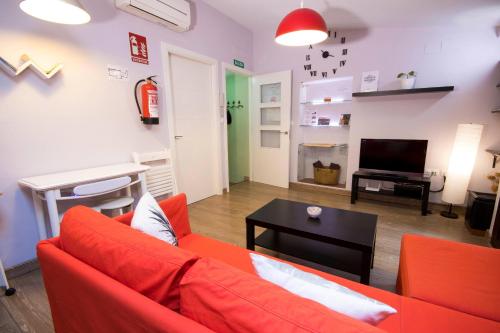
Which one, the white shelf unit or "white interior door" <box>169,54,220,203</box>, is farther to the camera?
the white shelf unit

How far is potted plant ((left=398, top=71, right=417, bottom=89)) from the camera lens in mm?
3107

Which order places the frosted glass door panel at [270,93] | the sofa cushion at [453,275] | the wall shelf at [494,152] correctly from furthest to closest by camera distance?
the frosted glass door panel at [270,93], the wall shelf at [494,152], the sofa cushion at [453,275]

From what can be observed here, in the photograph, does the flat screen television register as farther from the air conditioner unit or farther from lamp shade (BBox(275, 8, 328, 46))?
the air conditioner unit

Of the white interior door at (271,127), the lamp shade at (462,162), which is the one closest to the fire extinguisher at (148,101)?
the white interior door at (271,127)

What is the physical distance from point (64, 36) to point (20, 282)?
199 centimetres

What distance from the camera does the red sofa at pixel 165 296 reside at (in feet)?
1.90

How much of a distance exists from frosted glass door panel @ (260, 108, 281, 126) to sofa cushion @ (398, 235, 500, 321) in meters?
3.14

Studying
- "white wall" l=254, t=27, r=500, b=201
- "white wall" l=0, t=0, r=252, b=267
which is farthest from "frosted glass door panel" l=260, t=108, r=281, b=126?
"white wall" l=0, t=0, r=252, b=267

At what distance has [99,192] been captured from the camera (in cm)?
180

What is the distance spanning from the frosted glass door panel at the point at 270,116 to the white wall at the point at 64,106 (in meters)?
2.07

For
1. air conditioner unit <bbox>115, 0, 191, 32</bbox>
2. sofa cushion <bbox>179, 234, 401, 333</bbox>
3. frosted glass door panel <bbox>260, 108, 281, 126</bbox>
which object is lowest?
sofa cushion <bbox>179, 234, 401, 333</bbox>

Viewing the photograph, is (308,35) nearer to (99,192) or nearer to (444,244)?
(444,244)

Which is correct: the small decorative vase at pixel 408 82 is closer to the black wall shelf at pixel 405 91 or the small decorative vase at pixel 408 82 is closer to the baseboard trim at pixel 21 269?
the black wall shelf at pixel 405 91

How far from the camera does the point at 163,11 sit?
8.61 ft
